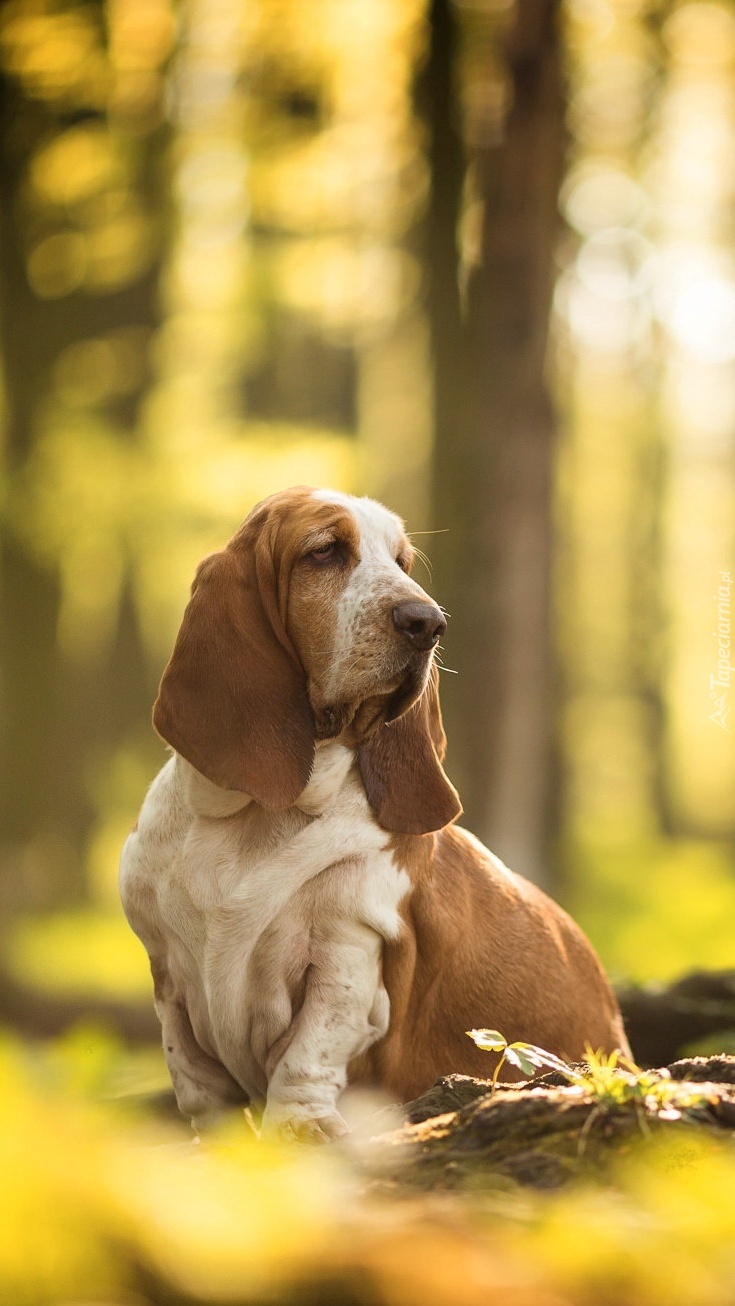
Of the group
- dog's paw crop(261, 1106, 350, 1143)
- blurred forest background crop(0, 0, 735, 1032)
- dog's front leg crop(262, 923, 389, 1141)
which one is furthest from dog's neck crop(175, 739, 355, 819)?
blurred forest background crop(0, 0, 735, 1032)

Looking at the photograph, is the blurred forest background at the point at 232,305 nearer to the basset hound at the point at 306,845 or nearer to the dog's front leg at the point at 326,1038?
the basset hound at the point at 306,845

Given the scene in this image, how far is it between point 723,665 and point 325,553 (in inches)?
115

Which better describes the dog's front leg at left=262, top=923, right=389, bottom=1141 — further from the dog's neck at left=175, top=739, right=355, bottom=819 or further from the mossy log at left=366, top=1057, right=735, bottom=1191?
the mossy log at left=366, top=1057, right=735, bottom=1191

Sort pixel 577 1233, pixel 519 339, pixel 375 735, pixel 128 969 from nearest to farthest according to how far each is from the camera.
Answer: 1. pixel 577 1233
2. pixel 375 735
3. pixel 519 339
4. pixel 128 969

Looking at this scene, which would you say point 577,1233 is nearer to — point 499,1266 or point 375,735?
point 499,1266

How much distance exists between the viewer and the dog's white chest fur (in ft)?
11.1

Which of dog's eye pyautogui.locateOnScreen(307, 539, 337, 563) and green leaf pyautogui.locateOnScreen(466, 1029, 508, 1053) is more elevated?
dog's eye pyautogui.locateOnScreen(307, 539, 337, 563)

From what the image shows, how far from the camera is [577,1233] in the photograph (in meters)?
1.58

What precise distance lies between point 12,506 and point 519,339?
593 cm

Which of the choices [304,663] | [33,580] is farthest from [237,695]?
[33,580]

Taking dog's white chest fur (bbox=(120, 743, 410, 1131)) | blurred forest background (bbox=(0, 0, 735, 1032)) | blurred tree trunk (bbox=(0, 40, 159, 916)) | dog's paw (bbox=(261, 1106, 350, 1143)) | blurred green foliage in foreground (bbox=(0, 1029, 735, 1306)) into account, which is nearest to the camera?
blurred green foliage in foreground (bbox=(0, 1029, 735, 1306))

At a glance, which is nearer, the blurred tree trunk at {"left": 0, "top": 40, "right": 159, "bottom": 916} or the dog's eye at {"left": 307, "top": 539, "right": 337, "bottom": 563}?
the dog's eye at {"left": 307, "top": 539, "right": 337, "bottom": 563}

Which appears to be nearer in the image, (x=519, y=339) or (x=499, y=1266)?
(x=499, y=1266)

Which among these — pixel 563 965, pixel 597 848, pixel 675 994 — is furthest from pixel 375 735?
pixel 597 848
